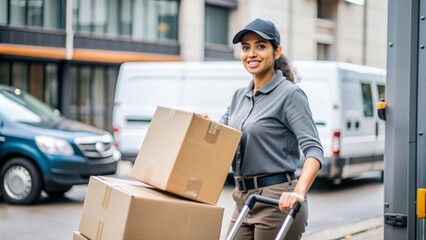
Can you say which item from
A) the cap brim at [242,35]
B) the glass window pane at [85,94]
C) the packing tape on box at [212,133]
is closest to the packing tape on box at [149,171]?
the packing tape on box at [212,133]

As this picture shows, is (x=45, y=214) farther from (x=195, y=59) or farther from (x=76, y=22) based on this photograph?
(x=195, y=59)

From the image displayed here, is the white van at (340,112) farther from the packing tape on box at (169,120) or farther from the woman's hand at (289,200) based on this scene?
the woman's hand at (289,200)

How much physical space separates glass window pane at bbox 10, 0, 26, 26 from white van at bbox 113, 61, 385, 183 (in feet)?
36.1

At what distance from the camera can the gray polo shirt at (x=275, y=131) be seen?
10.6 ft

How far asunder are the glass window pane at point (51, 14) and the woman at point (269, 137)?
2212 centimetres

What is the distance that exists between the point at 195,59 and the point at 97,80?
4.37 metres

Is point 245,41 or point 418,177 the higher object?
point 245,41

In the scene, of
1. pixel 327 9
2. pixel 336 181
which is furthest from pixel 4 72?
pixel 327 9

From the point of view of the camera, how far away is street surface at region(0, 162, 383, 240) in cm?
804

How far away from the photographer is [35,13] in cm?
2423

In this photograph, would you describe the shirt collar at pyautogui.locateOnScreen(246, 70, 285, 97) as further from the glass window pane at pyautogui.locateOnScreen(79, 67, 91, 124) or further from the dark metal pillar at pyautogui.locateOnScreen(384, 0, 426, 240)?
the glass window pane at pyautogui.locateOnScreen(79, 67, 91, 124)

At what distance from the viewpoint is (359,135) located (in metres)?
12.6

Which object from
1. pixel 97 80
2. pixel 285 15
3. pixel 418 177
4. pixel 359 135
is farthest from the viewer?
pixel 285 15

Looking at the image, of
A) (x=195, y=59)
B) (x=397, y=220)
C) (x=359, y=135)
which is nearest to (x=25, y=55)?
(x=195, y=59)
